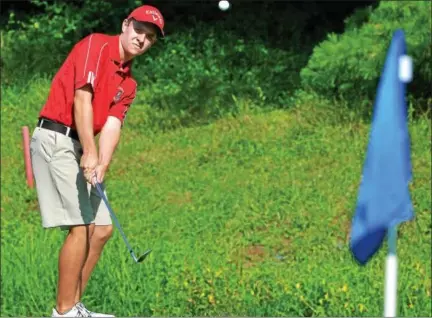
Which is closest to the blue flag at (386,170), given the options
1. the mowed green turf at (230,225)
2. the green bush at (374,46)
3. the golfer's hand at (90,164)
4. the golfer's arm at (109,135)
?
the golfer's hand at (90,164)

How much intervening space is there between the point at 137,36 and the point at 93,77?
0.30m

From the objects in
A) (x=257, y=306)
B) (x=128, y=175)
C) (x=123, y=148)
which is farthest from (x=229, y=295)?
(x=123, y=148)

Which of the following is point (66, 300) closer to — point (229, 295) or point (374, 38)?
point (229, 295)

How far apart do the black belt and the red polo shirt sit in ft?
0.07

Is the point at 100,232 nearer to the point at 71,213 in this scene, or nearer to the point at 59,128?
the point at 71,213

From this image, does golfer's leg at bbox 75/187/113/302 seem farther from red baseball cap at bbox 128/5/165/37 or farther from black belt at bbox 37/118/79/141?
red baseball cap at bbox 128/5/165/37

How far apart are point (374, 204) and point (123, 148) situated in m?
8.33

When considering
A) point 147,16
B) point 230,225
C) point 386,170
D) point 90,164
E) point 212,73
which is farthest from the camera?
point 212,73

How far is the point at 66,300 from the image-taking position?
5.36 meters

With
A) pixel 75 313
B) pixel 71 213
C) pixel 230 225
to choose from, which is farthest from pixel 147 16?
pixel 230 225

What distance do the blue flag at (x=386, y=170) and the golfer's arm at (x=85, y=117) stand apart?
6.63ft

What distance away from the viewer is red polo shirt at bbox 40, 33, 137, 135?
5.23 m

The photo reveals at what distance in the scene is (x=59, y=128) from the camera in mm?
5336

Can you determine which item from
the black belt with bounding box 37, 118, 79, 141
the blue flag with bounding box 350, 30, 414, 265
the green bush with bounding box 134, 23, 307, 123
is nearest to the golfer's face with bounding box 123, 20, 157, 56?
the black belt with bounding box 37, 118, 79, 141
